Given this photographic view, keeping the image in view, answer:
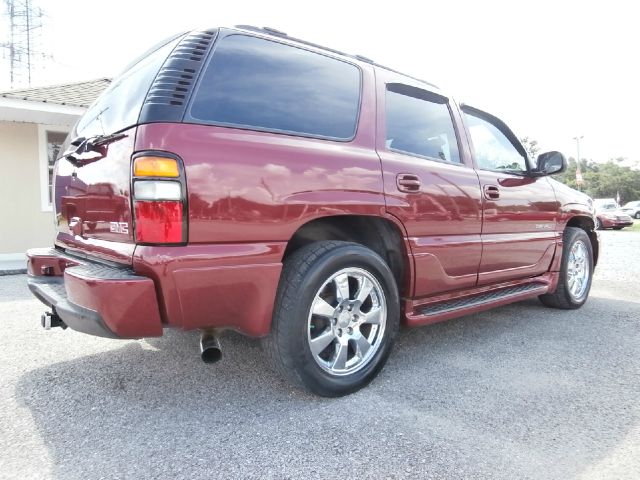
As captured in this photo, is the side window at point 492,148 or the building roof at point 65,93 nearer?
the side window at point 492,148

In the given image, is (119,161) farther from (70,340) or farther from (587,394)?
(587,394)

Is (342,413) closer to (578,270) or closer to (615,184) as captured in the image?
(578,270)

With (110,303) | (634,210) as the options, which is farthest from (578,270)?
(634,210)

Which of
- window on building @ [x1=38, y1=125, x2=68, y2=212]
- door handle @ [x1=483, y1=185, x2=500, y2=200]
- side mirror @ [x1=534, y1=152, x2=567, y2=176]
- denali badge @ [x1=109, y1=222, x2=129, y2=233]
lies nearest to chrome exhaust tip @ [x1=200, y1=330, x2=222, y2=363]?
denali badge @ [x1=109, y1=222, x2=129, y2=233]

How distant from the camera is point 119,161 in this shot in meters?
2.06

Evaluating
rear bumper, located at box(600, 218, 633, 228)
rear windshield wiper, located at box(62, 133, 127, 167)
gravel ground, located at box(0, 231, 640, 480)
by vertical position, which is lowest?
rear bumper, located at box(600, 218, 633, 228)

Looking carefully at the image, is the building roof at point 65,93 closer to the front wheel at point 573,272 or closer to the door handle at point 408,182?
the door handle at point 408,182

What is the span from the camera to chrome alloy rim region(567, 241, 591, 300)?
15.0 ft

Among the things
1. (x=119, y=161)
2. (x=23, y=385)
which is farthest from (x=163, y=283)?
(x=23, y=385)

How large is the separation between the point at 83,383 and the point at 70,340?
38.2 inches

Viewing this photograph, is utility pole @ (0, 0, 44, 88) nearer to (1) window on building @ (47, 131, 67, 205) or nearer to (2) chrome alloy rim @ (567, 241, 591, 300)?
(1) window on building @ (47, 131, 67, 205)

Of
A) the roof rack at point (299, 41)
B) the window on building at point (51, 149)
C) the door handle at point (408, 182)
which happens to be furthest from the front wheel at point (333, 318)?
the window on building at point (51, 149)

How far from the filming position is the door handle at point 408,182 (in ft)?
8.93

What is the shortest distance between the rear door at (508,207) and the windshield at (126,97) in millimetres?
2276
